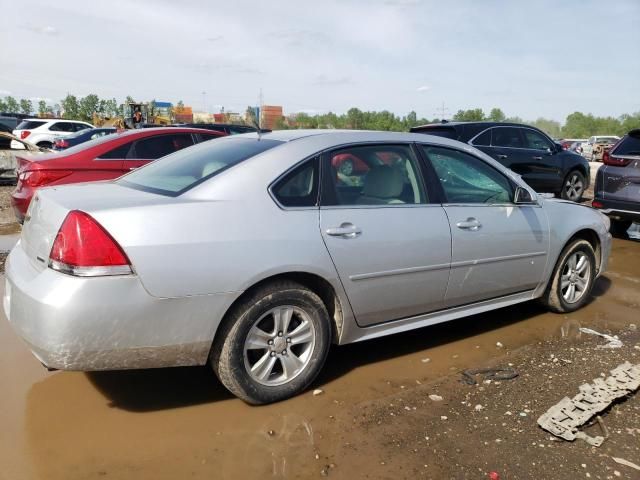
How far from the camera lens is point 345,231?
3279 millimetres

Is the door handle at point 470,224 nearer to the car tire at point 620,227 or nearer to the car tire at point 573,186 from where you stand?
the car tire at point 620,227

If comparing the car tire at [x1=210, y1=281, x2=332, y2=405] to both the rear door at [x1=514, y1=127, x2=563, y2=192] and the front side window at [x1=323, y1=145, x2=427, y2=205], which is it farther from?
the rear door at [x1=514, y1=127, x2=563, y2=192]

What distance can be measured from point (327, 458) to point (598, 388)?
1.89 metres

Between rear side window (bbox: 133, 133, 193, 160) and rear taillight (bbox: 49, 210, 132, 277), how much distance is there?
484 cm

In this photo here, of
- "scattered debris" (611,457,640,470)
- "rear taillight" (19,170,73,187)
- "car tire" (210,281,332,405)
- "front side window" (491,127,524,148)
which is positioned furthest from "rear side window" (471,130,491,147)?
"scattered debris" (611,457,640,470)

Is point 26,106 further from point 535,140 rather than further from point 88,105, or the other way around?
point 535,140

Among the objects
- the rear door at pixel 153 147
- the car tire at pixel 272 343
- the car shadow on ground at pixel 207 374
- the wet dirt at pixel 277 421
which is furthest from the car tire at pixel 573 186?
the car tire at pixel 272 343

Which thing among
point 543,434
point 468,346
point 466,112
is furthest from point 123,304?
point 466,112

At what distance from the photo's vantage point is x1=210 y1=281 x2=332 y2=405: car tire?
2.96 m

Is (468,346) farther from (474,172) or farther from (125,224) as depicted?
(125,224)

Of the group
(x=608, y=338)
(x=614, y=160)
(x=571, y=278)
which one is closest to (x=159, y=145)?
(x=571, y=278)

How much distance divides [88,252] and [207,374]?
4.31 feet

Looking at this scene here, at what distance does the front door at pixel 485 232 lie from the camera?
3877 mm

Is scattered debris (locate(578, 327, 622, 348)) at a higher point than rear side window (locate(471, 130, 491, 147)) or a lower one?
lower
